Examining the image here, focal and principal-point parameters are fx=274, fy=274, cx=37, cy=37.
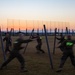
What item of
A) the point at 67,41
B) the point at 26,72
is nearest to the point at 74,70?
the point at 67,41

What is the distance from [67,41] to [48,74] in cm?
195

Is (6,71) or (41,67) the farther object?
(41,67)

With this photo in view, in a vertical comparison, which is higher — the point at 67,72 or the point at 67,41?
the point at 67,41

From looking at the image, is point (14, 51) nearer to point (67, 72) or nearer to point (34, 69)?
point (34, 69)

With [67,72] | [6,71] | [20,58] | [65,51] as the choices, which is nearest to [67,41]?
[65,51]

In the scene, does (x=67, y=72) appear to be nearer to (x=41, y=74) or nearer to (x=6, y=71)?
(x=41, y=74)

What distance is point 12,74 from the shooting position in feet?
43.7

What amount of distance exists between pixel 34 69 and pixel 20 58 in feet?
4.72

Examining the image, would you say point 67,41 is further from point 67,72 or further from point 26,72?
point 26,72

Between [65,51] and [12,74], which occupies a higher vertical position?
[65,51]

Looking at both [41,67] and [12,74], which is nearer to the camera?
[12,74]

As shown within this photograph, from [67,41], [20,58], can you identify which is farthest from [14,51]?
[67,41]

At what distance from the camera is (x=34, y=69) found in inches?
582

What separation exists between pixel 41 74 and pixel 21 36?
6.87 feet
